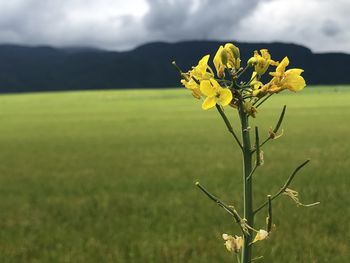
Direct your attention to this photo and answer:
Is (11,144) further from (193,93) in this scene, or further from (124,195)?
(193,93)

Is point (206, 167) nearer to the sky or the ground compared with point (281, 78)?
nearer to the ground

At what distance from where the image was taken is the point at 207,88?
138cm

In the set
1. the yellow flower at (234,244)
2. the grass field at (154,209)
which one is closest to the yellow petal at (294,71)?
the yellow flower at (234,244)

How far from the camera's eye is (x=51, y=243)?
19.3ft

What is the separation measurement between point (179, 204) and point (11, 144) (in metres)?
18.0

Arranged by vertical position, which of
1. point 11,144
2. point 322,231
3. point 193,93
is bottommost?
point 11,144

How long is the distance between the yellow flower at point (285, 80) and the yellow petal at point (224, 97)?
0.60 feet

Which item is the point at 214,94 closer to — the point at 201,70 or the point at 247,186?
the point at 201,70

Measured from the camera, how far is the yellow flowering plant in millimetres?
1383

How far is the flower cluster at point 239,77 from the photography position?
4.65ft

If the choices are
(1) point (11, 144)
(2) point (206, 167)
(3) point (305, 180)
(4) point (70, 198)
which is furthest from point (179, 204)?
(1) point (11, 144)

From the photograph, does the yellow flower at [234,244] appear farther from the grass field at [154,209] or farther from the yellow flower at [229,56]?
the grass field at [154,209]

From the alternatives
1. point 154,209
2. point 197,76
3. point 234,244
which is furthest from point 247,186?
point 154,209

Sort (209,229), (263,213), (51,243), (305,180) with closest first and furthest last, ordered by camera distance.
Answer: (51,243) < (209,229) < (263,213) < (305,180)
